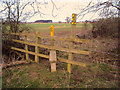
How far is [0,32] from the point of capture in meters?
5.16

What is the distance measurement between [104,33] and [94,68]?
8.30m

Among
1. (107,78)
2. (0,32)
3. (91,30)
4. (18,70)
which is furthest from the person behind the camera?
(91,30)

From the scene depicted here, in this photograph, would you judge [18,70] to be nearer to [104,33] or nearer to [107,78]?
[107,78]

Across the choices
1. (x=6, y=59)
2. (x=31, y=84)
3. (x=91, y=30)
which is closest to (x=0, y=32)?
(x=6, y=59)

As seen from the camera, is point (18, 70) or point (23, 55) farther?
point (23, 55)

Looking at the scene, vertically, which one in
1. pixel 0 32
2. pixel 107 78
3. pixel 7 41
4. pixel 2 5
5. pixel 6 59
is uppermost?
pixel 2 5

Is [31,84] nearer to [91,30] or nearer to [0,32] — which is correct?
[0,32]

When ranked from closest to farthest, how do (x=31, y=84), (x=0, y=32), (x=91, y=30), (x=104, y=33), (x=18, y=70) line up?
1. (x=31, y=84)
2. (x=18, y=70)
3. (x=0, y=32)
4. (x=104, y=33)
5. (x=91, y=30)

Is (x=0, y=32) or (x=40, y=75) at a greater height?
(x=0, y=32)

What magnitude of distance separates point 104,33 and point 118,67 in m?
7.64

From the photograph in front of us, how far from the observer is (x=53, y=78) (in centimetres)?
358

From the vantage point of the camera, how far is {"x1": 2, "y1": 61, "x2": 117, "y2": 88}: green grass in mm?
3260

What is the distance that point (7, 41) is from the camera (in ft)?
17.5

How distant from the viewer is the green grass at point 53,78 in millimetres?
3260
